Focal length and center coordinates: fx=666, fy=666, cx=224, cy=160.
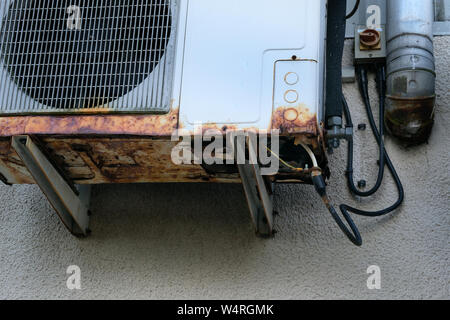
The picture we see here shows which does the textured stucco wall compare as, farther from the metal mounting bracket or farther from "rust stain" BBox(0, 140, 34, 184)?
"rust stain" BBox(0, 140, 34, 184)

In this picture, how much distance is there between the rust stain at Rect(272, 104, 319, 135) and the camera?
2100 mm

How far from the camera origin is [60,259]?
268 cm

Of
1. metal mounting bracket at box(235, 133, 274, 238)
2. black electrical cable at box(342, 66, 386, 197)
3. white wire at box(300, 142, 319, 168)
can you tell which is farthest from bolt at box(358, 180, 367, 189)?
white wire at box(300, 142, 319, 168)

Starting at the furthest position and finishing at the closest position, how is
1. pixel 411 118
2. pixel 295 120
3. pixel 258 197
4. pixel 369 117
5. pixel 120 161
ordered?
pixel 369 117 → pixel 411 118 → pixel 258 197 → pixel 120 161 → pixel 295 120

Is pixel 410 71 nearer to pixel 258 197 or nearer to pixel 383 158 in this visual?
pixel 383 158

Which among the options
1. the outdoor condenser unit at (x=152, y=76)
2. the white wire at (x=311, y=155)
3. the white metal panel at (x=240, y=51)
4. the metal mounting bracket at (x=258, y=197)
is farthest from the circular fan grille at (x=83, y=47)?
the white wire at (x=311, y=155)

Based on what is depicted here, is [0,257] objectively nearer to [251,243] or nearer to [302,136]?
[251,243]

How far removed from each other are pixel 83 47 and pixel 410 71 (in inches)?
49.8

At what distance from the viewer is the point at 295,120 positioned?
6.92 feet

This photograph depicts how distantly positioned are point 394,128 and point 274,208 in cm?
59

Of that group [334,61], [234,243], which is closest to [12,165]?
[234,243]

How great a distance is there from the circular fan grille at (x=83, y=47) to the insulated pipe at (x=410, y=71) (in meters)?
0.98

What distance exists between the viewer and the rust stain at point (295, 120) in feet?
6.89
